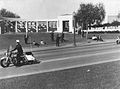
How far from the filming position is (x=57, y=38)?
4.30 metres

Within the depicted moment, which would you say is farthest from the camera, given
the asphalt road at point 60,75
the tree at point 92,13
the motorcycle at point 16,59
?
the tree at point 92,13

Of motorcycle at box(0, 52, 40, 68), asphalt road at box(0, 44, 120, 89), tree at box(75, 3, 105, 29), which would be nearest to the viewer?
motorcycle at box(0, 52, 40, 68)

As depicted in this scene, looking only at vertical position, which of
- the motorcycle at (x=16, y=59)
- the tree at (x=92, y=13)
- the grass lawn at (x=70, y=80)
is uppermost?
the tree at (x=92, y=13)

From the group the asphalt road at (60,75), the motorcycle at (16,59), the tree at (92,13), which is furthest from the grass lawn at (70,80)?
the tree at (92,13)

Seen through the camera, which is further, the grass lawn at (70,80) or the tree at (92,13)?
the tree at (92,13)

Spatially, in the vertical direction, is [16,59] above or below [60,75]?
above

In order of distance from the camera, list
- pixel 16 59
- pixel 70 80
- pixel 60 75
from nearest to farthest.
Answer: pixel 16 59 < pixel 70 80 < pixel 60 75

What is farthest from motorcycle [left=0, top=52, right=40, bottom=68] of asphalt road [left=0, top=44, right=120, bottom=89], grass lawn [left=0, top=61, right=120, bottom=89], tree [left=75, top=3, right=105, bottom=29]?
tree [left=75, top=3, right=105, bottom=29]

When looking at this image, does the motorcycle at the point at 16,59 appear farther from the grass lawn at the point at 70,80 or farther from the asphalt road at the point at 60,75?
the grass lawn at the point at 70,80

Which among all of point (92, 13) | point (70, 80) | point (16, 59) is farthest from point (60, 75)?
point (92, 13)

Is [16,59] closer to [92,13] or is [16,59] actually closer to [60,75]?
[60,75]

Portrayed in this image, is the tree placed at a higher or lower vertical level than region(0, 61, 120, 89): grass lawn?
higher

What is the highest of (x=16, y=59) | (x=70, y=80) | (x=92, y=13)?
(x=92, y=13)

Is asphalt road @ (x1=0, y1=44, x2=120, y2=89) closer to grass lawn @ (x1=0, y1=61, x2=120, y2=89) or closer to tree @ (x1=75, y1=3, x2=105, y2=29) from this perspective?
grass lawn @ (x1=0, y1=61, x2=120, y2=89)
